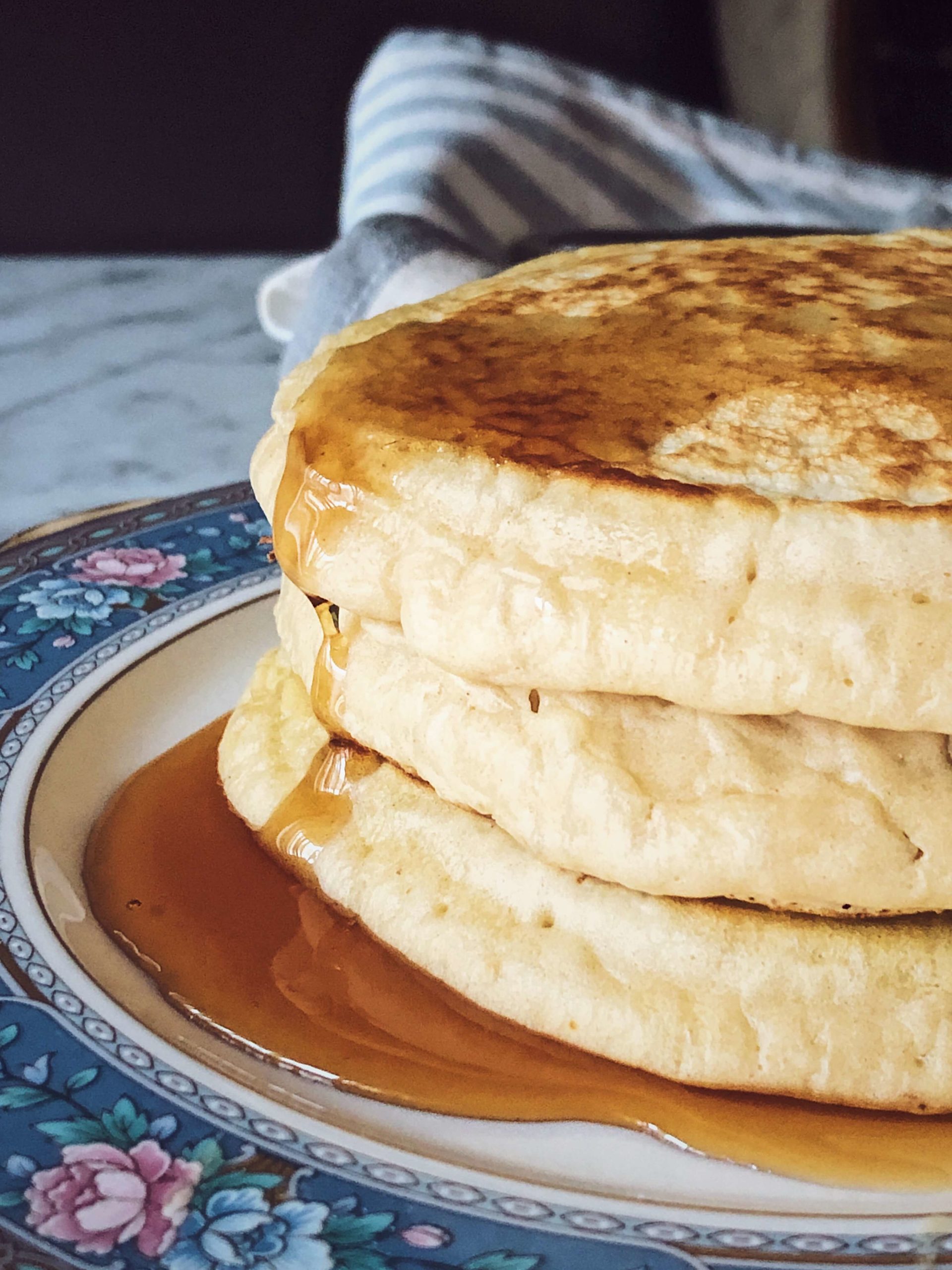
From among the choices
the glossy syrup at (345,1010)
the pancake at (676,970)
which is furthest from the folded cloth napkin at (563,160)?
the pancake at (676,970)

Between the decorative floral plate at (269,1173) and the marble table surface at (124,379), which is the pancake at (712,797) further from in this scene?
the marble table surface at (124,379)

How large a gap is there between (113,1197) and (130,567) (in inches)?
35.1

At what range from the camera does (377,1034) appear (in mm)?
938

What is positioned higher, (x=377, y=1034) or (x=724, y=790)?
(x=724, y=790)

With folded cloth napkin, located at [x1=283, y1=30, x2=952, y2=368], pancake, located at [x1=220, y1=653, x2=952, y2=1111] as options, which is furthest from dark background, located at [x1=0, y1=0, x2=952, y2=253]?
pancake, located at [x1=220, y1=653, x2=952, y2=1111]

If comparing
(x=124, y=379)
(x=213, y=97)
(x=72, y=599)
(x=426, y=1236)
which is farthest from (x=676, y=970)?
(x=213, y=97)

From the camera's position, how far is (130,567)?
59.6 inches

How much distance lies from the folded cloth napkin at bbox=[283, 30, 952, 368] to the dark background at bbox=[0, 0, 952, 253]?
49 centimetres

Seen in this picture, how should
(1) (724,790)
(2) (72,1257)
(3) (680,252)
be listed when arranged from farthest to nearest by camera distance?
1. (3) (680,252)
2. (1) (724,790)
3. (2) (72,1257)

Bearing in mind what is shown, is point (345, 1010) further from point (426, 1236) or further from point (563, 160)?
point (563, 160)

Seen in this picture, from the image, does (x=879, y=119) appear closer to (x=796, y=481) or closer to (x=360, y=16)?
(x=360, y=16)

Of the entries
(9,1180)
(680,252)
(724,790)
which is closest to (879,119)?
(680,252)

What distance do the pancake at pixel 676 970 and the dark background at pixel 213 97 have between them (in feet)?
10.6

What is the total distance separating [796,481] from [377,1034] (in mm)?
487
